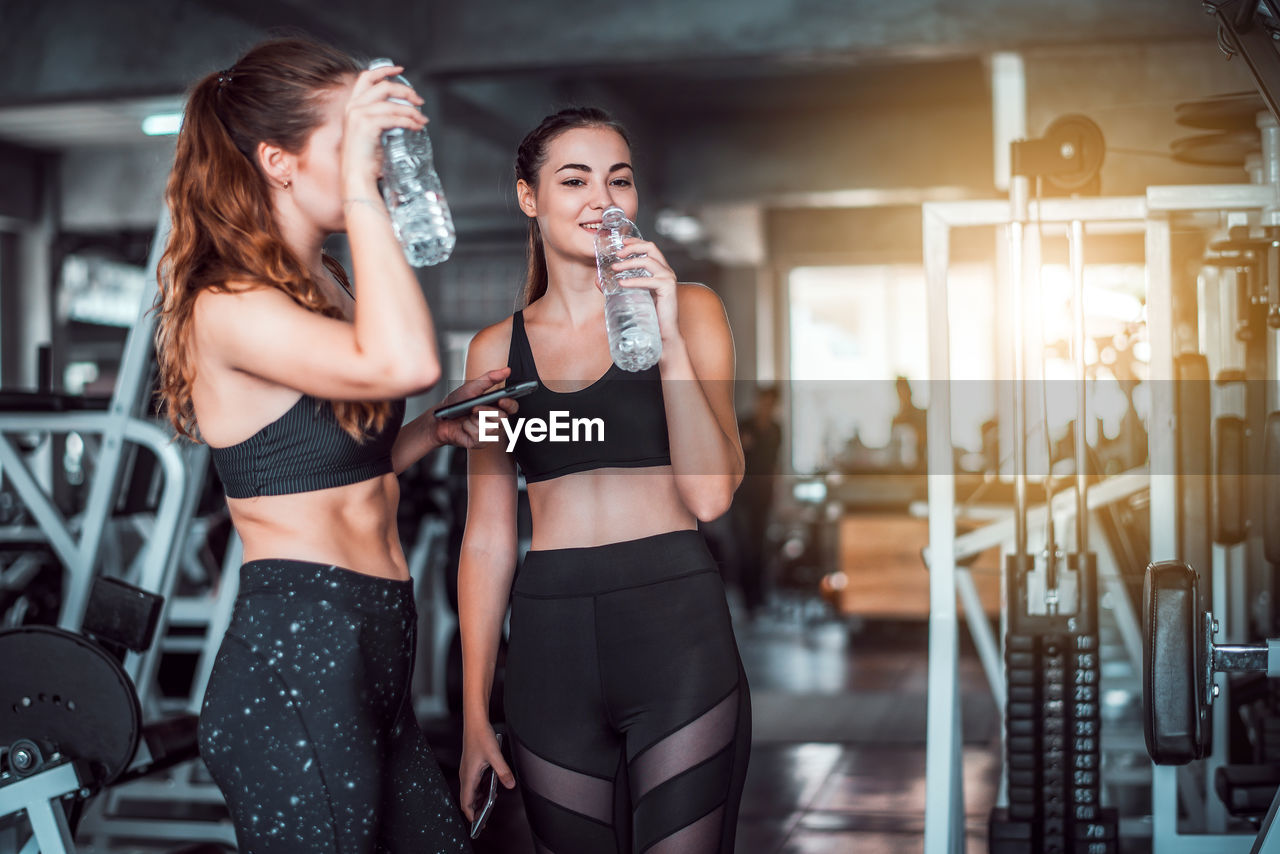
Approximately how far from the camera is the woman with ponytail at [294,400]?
46.9 inches

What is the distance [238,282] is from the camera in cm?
122

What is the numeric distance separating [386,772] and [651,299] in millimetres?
596

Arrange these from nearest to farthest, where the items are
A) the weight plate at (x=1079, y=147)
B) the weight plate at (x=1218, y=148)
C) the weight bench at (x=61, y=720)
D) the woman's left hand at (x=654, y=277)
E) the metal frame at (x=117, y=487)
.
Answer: the woman's left hand at (x=654, y=277) → the weight bench at (x=61, y=720) → the weight plate at (x=1079, y=147) → the weight plate at (x=1218, y=148) → the metal frame at (x=117, y=487)

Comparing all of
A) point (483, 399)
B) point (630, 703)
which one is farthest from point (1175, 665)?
point (483, 399)

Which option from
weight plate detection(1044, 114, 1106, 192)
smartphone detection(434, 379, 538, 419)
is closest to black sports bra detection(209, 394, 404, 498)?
smartphone detection(434, 379, 538, 419)

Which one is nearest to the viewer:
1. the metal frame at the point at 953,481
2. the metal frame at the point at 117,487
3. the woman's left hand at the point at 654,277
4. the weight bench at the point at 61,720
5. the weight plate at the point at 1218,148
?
the woman's left hand at the point at 654,277

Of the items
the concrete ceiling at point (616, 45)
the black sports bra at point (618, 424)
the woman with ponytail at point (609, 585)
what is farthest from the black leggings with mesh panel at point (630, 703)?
the concrete ceiling at point (616, 45)

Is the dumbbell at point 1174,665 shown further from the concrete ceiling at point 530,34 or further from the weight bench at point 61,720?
the concrete ceiling at point 530,34

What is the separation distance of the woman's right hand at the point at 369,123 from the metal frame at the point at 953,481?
136cm

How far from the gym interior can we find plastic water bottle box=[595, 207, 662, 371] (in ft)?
1.73

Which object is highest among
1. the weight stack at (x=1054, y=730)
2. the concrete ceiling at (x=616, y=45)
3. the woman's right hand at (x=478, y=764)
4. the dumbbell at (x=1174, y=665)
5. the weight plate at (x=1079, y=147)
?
the concrete ceiling at (x=616, y=45)

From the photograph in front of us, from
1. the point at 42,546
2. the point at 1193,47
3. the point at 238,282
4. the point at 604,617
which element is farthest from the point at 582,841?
the point at 1193,47

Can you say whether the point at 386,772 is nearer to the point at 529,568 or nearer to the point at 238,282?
the point at 529,568

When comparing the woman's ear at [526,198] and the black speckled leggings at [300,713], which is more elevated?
the woman's ear at [526,198]
